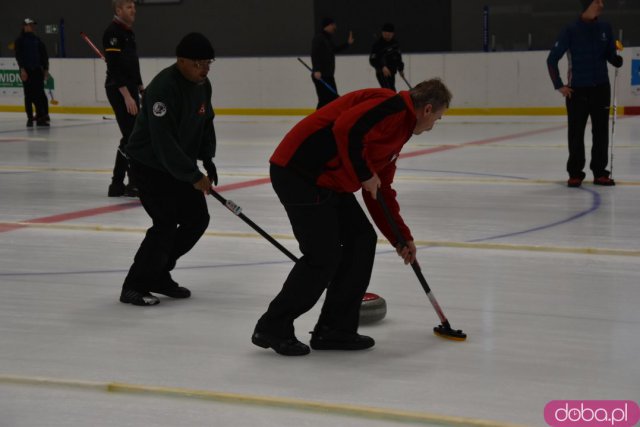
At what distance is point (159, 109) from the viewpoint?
4.85m

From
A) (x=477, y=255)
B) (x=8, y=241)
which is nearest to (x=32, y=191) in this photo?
(x=8, y=241)

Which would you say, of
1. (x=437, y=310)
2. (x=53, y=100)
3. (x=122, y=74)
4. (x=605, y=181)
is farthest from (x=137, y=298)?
(x=53, y=100)

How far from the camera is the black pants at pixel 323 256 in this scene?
13.4ft

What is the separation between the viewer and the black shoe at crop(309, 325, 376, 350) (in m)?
4.26

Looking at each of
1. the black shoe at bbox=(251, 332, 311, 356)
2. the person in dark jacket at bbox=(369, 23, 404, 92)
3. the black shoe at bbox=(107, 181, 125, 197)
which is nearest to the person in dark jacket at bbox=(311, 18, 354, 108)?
the person in dark jacket at bbox=(369, 23, 404, 92)

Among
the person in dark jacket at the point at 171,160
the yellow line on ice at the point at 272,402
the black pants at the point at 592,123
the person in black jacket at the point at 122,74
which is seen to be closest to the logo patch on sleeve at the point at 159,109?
the person in dark jacket at the point at 171,160

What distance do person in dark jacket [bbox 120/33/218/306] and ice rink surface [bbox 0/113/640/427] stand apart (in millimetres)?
190

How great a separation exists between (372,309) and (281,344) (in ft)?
2.00

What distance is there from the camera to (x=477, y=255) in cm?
619

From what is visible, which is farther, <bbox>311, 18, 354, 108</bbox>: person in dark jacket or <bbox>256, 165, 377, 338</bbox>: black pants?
<bbox>311, 18, 354, 108</bbox>: person in dark jacket

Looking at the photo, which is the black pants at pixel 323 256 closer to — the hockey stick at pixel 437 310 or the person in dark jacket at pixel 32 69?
the hockey stick at pixel 437 310

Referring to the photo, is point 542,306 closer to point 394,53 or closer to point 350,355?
point 350,355

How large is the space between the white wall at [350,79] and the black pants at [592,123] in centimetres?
842

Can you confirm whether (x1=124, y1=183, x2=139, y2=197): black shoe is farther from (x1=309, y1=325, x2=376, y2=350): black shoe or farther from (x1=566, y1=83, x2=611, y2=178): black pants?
(x1=309, y1=325, x2=376, y2=350): black shoe
